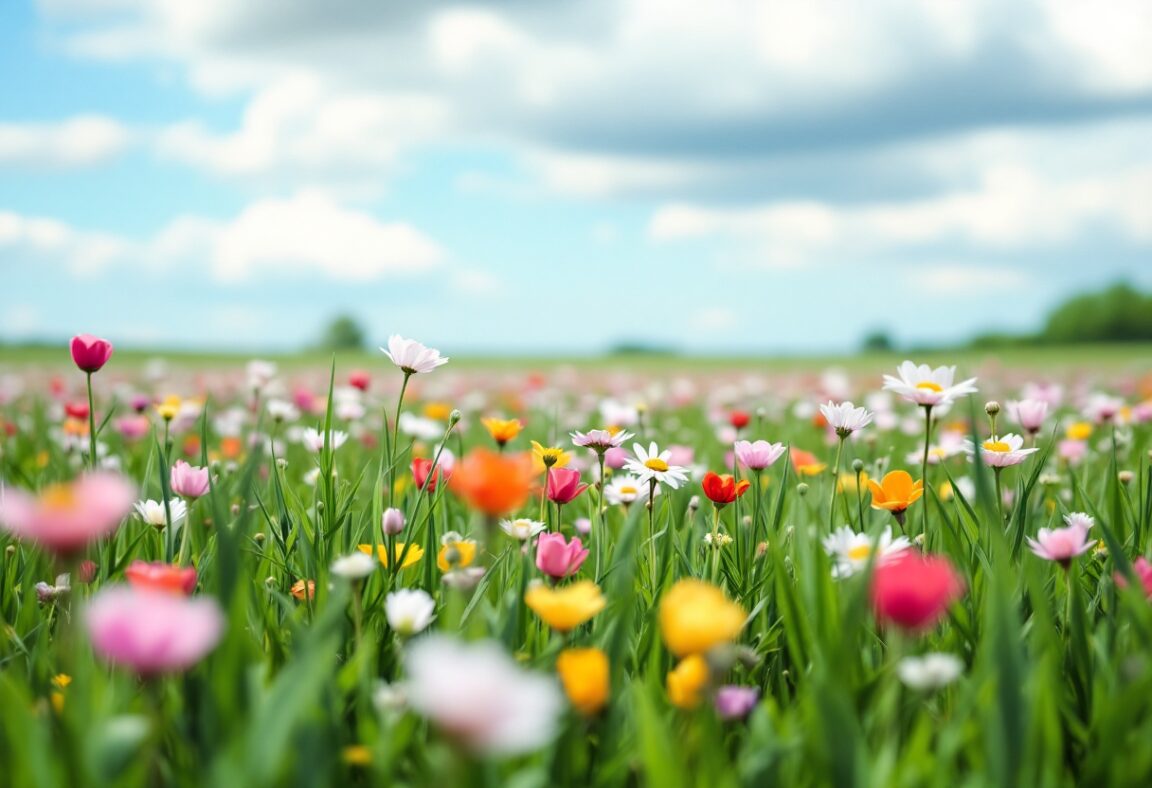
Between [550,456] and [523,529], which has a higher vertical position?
[550,456]

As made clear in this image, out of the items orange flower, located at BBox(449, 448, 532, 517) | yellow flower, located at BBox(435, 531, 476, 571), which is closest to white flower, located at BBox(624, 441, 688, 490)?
yellow flower, located at BBox(435, 531, 476, 571)

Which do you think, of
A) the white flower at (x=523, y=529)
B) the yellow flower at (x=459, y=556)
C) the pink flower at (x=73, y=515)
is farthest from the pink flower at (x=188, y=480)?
the pink flower at (x=73, y=515)

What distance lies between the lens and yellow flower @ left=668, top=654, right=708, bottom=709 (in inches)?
40.7

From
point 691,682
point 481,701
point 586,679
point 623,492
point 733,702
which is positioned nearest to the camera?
point 481,701

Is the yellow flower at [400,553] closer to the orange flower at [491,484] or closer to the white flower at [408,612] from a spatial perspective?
the white flower at [408,612]

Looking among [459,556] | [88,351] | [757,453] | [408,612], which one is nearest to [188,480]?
[88,351]

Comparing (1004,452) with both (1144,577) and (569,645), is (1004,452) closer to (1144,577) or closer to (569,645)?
(1144,577)

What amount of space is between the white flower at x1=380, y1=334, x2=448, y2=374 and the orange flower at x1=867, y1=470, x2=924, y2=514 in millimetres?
901

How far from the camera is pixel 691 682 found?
1066mm

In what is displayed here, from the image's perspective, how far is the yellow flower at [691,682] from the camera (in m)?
1.03

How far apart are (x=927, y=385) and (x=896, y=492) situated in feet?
0.78

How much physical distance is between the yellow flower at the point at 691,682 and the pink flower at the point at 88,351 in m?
1.36

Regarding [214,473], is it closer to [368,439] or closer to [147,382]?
[368,439]

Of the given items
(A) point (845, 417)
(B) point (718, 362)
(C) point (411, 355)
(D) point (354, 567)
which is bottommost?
(B) point (718, 362)
